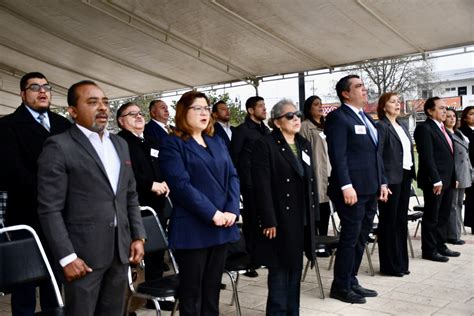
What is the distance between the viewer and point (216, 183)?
285cm

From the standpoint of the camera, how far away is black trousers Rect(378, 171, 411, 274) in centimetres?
477

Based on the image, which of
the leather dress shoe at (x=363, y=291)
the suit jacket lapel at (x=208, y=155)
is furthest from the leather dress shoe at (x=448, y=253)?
the suit jacket lapel at (x=208, y=155)

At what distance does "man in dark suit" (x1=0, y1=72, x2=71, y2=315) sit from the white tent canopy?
2652 mm

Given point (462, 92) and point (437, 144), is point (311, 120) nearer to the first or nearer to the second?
point (437, 144)

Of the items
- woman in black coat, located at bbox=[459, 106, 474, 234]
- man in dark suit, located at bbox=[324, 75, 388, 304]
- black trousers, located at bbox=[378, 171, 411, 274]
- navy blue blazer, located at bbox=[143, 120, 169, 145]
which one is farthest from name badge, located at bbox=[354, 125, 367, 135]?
woman in black coat, located at bbox=[459, 106, 474, 234]

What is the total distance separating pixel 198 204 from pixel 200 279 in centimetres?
45

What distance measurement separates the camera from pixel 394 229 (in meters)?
4.79

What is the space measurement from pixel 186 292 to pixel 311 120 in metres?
3.57

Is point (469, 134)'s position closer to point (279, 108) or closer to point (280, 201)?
point (279, 108)

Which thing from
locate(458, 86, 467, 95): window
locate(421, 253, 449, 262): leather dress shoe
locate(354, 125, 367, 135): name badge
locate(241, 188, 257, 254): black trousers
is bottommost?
locate(421, 253, 449, 262): leather dress shoe

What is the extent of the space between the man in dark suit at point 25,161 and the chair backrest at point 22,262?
402 mm

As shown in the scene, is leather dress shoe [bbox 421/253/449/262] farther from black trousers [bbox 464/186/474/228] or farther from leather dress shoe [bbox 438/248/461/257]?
black trousers [bbox 464/186/474/228]

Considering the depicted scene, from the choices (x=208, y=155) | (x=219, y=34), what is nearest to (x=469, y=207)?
(x=219, y=34)

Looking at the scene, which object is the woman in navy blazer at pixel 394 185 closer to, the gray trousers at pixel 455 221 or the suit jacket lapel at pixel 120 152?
the gray trousers at pixel 455 221
